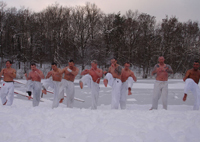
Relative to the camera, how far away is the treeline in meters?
24.8

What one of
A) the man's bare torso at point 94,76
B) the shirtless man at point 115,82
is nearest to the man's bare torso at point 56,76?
the man's bare torso at point 94,76

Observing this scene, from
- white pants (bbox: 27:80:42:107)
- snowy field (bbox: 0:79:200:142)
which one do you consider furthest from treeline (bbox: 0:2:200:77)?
snowy field (bbox: 0:79:200:142)

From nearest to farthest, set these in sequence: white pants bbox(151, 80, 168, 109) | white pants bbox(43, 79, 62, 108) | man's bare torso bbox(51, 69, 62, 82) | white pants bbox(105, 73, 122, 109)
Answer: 1. white pants bbox(105, 73, 122, 109)
2. white pants bbox(151, 80, 168, 109)
3. white pants bbox(43, 79, 62, 108)
4. man's bare torso bbox(51, 69, 62, 82)

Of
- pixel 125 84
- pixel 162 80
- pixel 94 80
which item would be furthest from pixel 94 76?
pixel 162 80

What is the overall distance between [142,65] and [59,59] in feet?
42.3

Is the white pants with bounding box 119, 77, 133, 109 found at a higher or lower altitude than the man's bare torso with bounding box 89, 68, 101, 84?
lower

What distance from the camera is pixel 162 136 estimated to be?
3.09 metres

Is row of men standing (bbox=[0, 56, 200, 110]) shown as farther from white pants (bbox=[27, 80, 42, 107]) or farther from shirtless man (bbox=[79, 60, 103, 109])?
white pants (bbox=[27, 80, 42, 107])

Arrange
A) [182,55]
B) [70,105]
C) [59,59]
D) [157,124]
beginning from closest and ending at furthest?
[157,124]
[70,105]
[59,59]
[182,55]

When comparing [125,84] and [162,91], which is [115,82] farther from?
Answer: [162,91]

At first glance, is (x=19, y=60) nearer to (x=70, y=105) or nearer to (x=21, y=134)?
(x=70, y=105)

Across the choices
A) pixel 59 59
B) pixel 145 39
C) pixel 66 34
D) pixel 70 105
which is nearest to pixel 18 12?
pixel 66 34

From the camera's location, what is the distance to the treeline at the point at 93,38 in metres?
24.8

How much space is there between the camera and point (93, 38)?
25.1 meters
